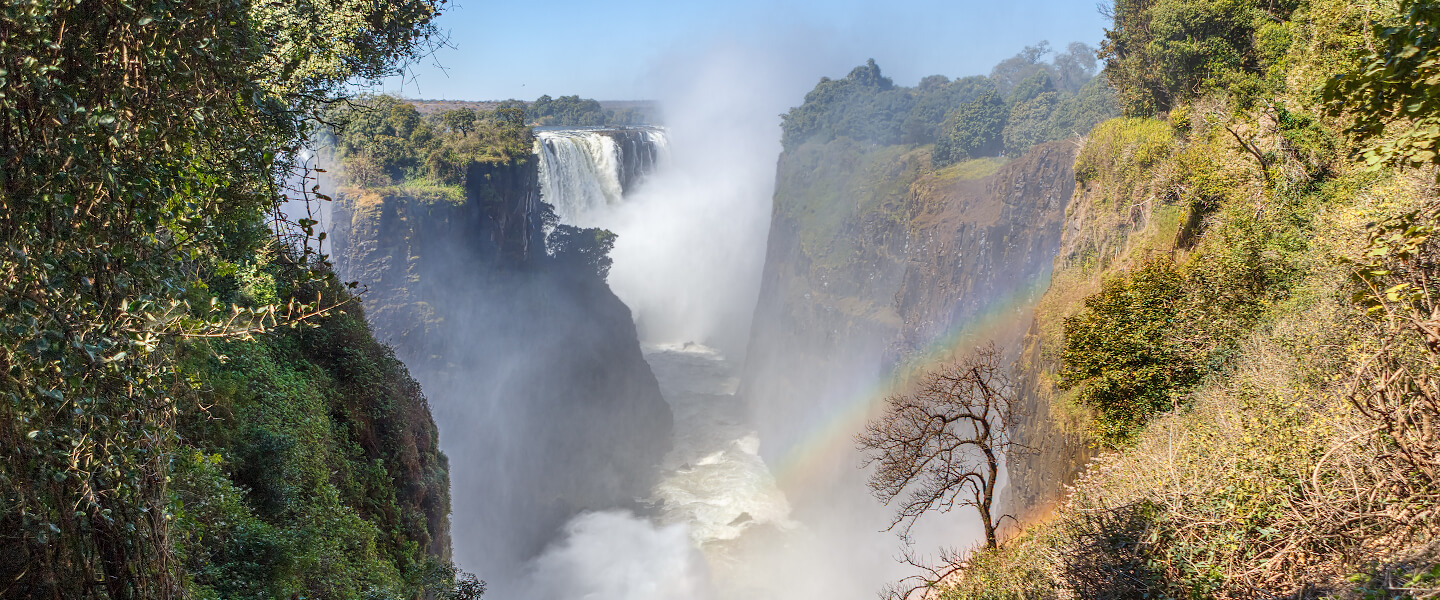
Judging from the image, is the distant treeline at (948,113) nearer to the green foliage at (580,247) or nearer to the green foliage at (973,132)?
the green foliage at (973,132)

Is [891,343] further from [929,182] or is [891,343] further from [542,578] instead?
[542,578]

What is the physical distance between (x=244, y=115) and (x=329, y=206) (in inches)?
1324

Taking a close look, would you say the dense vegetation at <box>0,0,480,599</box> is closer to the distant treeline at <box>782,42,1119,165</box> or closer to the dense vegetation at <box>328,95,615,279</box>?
the dense vegetation at <box>328,95,615,279</box>

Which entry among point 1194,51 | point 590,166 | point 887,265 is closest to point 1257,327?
point 1194,51

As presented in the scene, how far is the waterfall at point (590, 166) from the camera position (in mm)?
44594

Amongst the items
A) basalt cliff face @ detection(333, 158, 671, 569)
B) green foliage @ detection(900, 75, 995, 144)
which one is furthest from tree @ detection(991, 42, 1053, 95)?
basalt cliff face @ detection(333, 158, 671, 569)

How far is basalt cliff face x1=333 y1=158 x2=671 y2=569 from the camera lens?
1256 inches

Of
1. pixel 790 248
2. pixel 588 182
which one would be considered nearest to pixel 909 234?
pixel 790 248

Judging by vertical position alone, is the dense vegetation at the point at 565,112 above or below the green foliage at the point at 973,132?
above

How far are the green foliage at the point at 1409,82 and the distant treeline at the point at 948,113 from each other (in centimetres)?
4457

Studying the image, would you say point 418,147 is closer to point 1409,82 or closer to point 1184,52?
point 1184,52

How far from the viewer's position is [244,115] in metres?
4.32

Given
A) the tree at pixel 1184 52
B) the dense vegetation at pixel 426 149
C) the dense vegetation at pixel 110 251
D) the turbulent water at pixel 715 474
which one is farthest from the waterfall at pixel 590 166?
the dense vegetation at pixel 110 251

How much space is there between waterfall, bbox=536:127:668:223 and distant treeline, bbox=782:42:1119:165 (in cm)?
1415
